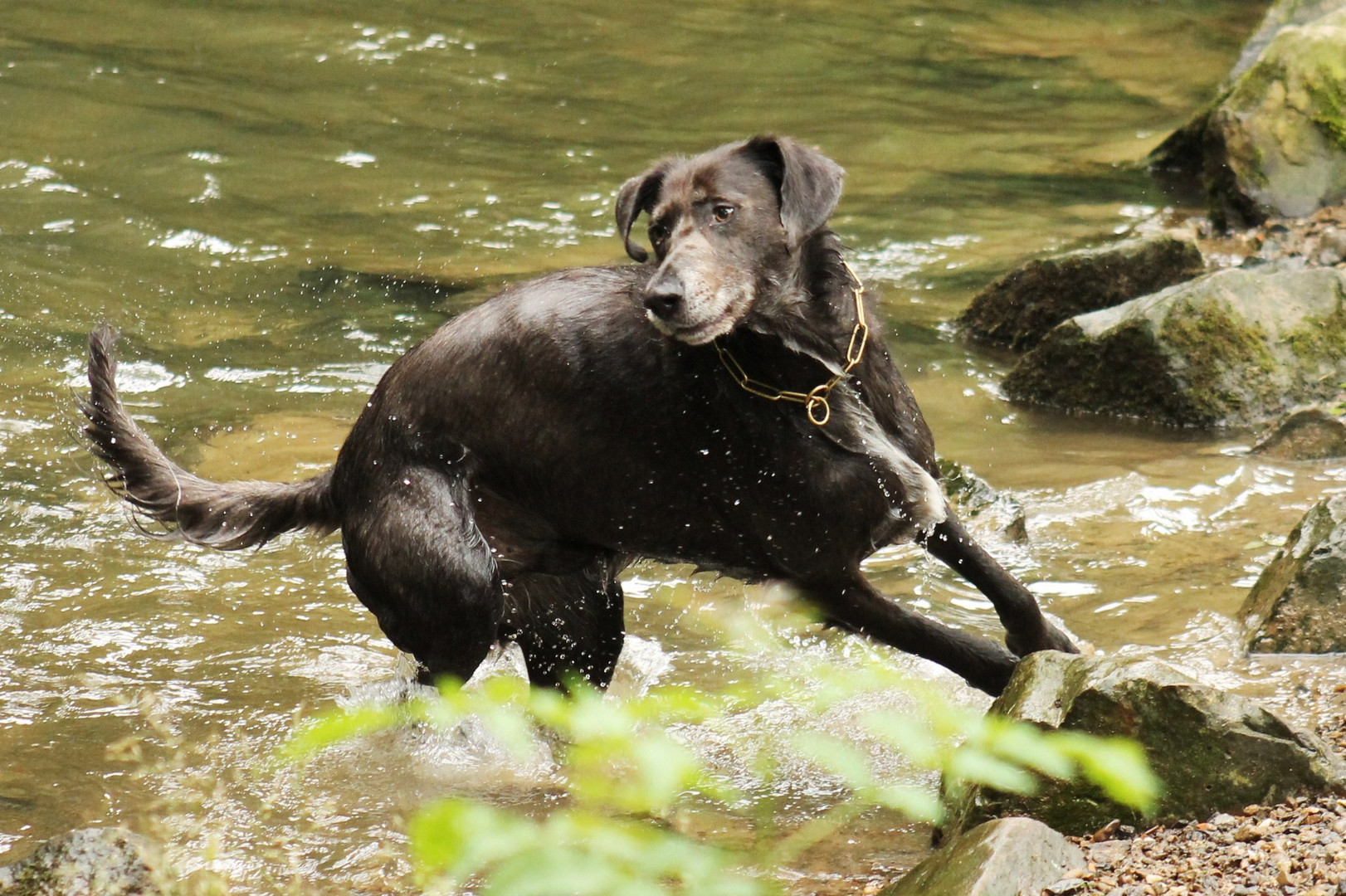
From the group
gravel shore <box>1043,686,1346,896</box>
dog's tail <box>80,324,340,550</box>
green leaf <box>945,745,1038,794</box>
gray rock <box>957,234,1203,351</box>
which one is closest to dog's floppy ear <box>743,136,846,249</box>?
dog's tail <box>80,324,340,550</box>

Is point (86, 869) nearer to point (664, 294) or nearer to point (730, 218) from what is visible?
point (664, 294)

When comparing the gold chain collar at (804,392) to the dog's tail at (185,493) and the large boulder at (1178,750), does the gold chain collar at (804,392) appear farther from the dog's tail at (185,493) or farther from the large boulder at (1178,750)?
the dog's tail at (185,493)

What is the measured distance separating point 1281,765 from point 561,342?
2236 millimetres

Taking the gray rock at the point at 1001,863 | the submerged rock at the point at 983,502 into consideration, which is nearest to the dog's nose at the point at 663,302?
the gray rock at the point at 1001,863

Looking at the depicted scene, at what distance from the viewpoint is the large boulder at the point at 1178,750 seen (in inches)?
139

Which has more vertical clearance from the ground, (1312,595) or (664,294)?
(664,294)

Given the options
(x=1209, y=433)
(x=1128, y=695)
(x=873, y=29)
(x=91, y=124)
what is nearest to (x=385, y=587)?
(x=1128, y=695)

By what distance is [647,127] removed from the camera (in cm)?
1251

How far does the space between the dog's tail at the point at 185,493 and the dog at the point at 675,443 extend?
45 millimetres

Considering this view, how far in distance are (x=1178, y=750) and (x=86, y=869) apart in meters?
2.61

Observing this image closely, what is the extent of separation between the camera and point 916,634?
471 centimetres

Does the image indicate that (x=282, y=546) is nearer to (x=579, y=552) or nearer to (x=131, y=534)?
(x=131, y=534)

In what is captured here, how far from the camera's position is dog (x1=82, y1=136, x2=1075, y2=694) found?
435 centimetres

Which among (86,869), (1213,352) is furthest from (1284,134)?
(86,869)
